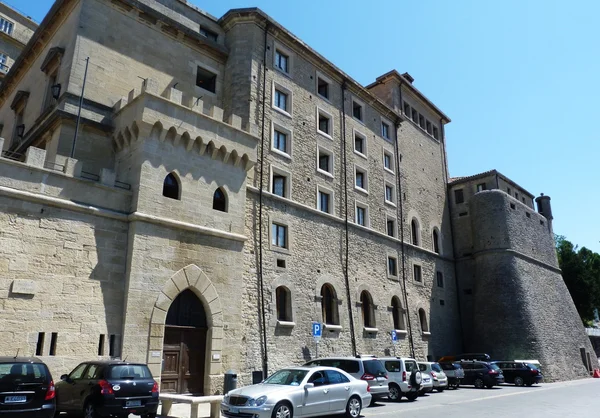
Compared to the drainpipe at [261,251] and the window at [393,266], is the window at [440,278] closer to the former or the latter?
the window at [393,266]

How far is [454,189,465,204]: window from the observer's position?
135 feet

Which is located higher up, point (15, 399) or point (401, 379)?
point (15, 399)

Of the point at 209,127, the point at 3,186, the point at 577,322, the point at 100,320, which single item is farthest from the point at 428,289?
the point at 3,186

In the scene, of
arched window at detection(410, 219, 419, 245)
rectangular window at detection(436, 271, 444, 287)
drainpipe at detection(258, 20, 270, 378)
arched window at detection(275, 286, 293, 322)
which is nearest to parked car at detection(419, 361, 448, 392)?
arched window at detection(275, 286, 293, 322)

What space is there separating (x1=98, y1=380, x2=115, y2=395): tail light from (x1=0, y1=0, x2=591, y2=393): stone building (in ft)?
13.2

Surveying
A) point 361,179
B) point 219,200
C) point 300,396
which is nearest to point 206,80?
point 219,200

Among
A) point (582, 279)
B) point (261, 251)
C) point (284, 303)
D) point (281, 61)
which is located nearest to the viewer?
point (261, 251)

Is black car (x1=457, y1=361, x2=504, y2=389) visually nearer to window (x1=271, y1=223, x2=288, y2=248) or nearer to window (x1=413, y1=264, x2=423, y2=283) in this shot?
window (x1=413, y1=264, x2=423, y2=283)

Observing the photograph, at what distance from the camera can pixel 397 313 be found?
101 ft

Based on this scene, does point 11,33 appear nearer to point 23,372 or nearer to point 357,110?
point 357,110

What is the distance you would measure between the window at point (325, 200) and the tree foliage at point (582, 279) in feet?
129

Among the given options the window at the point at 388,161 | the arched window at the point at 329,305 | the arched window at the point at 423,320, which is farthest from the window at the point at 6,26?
the arched window at the point at 423,320

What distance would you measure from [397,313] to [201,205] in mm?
17273

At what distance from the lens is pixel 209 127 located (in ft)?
64.3
